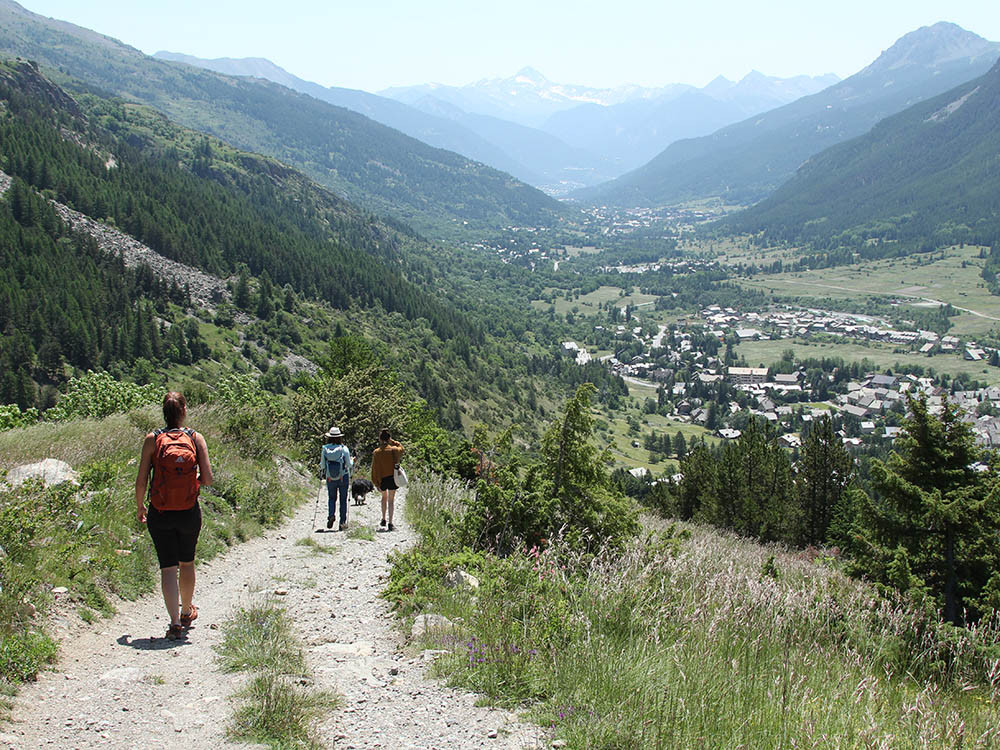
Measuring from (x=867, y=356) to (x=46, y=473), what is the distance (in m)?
189

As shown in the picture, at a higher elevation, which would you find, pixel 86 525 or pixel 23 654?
pixel 23 654

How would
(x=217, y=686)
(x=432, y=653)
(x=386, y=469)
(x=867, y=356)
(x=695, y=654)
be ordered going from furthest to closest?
1. (x=867, y=356)
2. (x=386, y=469)
3. (x=432, y=653)
4. (x=217, y=686)
5. (x=695, y=654)

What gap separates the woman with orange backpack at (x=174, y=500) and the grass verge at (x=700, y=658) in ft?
6.94

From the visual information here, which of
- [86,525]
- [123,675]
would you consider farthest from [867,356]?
[123,675]

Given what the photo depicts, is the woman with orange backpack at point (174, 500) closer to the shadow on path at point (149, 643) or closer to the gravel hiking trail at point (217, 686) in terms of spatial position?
the shadow on path at point (149, 643)

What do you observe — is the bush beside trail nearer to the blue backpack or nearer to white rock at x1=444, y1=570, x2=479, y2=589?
white rock at x1=444, y1=570, x2=479, y2=589

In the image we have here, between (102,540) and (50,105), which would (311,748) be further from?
(50,105)

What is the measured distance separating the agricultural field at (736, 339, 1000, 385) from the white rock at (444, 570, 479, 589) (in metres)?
168

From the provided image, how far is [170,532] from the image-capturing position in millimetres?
6062

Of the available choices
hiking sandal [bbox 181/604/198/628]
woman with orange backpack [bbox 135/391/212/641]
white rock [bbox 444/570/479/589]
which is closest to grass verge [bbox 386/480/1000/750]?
white rock [bbox 444/570/479/589]

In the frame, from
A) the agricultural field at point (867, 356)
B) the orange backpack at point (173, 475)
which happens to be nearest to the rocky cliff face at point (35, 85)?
the orange backpack at point (173, 475)

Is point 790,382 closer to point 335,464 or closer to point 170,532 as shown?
point 335,464

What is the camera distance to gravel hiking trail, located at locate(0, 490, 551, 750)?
3.96 metres

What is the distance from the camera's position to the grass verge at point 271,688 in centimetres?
400
